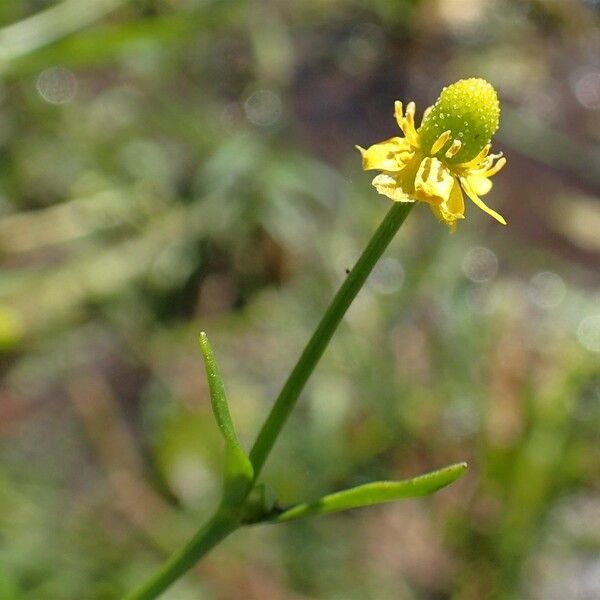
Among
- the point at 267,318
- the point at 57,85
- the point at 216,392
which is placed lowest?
the point at 267,318

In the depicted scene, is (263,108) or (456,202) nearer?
(456,202)

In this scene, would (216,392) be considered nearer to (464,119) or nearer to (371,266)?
(371,266)

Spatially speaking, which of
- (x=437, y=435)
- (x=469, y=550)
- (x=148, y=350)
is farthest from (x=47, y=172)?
(x=469, y=550)

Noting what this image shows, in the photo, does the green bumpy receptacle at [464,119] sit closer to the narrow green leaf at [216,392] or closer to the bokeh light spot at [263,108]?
the narrow green leaf at [216,392]

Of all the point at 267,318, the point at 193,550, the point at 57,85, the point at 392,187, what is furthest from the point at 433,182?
the point at 57,85

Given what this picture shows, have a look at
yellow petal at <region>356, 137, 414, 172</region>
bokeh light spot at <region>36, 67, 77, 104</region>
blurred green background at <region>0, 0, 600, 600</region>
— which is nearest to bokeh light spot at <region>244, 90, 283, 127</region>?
blurred green background at <region>0, 0, 600, 600</region>

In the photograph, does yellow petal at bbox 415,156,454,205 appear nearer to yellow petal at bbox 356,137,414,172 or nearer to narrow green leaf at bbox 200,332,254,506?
yellow petal at bbox 356,137,414,172
